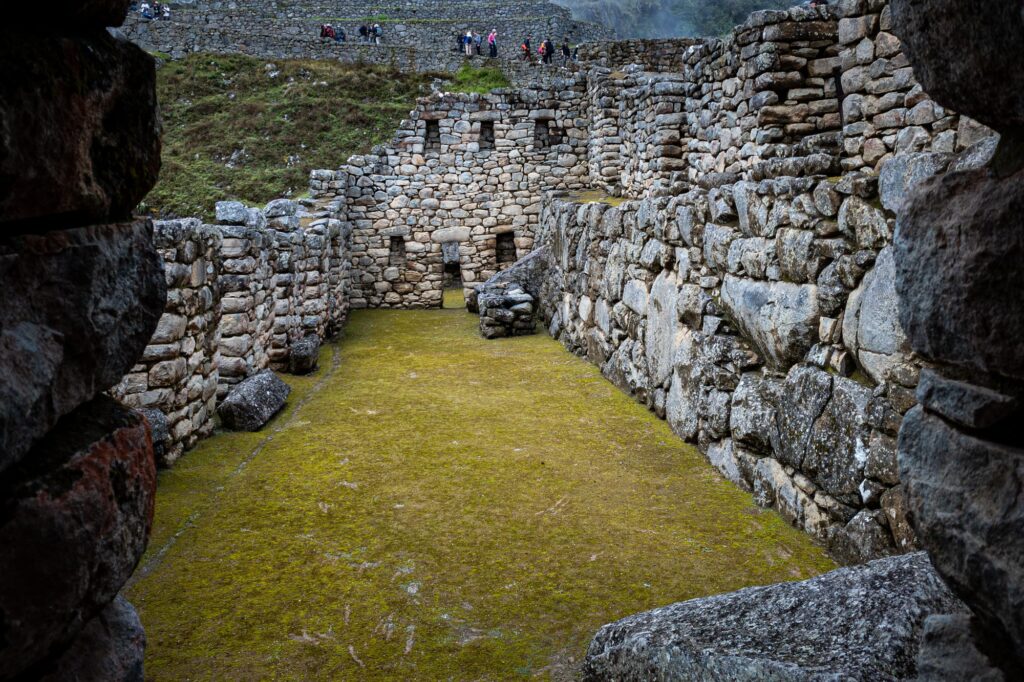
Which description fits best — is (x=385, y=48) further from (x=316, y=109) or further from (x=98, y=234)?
(x=98, y=234)

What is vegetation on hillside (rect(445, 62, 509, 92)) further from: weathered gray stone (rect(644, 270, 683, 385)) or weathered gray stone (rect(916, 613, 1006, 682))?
weathered gray stone (rect(916, 613, 1006, 682))

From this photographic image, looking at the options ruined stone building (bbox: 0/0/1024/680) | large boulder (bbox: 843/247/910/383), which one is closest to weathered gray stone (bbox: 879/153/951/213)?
ruined stone building (bbox: 0/0/1024/680)

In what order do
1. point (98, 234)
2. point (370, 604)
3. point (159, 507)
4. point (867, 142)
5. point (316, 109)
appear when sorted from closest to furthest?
point (98, 234), point (370, 604), point (159, 507), point (867, 142), point (316, 109)

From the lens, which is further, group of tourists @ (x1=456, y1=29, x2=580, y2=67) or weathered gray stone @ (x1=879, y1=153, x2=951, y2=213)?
group of tourists @ (x1=456, y1=29, x2=580, y2=67)

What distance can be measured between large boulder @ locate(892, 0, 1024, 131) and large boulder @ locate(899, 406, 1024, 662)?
1.95 feet

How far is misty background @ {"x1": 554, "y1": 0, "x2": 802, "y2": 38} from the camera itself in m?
50.9

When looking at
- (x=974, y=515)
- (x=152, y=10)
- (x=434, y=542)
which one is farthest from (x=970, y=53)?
(x=152, y=10)

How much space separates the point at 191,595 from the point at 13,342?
3.26 metres

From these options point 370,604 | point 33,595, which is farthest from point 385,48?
point 33,595

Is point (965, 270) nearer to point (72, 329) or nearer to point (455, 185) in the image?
point (72, 329)

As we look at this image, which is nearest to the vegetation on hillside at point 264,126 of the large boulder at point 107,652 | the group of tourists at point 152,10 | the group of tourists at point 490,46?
the group of tourists at point 152,10

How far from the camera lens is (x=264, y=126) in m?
19.2

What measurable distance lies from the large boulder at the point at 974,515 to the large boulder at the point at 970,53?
59cm

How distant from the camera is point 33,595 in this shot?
1.45m
